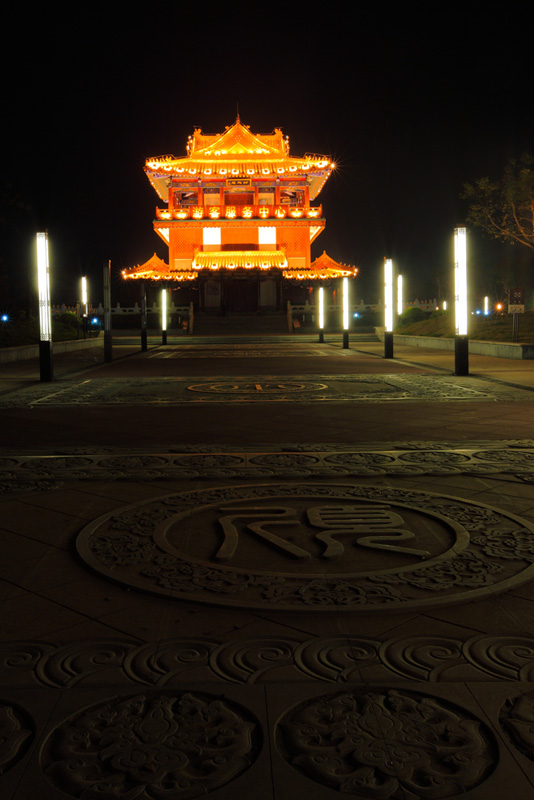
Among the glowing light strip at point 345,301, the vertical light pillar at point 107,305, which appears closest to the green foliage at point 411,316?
the glowing light strip at point 345,301

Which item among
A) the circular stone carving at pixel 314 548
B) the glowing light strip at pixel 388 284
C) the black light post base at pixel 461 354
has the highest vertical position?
the glowing light strip at pixel 388 284

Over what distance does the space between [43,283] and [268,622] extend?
11719mm

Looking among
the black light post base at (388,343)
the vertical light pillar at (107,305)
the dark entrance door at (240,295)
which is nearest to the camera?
the vertical light pillar at (107,305)

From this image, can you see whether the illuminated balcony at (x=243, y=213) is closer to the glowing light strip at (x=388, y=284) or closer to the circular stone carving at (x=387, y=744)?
the glowing light strip at (x=388, y=284)

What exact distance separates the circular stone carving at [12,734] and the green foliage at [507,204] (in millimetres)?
29127

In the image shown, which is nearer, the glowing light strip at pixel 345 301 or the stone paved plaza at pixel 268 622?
the stone paved plaza at pixel 268 622

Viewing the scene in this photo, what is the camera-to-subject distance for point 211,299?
172 ft

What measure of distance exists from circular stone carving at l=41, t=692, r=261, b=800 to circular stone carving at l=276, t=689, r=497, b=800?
0.16 m

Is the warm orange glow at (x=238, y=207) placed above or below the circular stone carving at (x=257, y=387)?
above

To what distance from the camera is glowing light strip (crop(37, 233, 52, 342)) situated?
13.3m

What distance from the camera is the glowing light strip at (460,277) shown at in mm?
13289

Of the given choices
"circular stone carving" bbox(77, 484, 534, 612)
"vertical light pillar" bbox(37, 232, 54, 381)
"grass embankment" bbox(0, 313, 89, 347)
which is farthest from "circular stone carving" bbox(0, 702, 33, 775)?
"grass embankment" bbox(0, 313, 89, 347)

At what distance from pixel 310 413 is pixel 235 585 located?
6154 mm

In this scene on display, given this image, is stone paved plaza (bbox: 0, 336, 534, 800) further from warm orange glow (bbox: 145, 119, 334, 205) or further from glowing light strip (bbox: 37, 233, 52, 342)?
warm orange glow (bbox: 145, 119, 334, 205)
